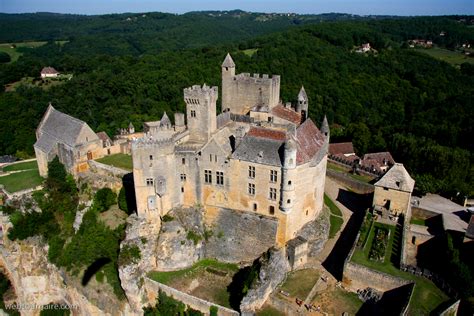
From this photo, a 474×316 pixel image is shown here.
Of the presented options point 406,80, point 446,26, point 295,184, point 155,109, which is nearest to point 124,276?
point 295,184

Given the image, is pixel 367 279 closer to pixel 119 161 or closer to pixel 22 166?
pixel 119 161

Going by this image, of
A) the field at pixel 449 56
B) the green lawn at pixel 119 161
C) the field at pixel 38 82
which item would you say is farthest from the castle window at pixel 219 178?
the field at pixel 449 56

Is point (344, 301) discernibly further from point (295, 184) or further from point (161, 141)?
point (161, 141)

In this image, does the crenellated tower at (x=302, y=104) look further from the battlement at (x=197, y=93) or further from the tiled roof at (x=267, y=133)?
the battlement at (x=197, y=93)

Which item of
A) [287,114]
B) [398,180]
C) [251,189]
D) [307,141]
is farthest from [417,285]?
[287,114]

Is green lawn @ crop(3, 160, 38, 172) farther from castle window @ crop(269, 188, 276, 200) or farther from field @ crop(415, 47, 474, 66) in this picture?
field @ crop(415, 47, 474, 66)

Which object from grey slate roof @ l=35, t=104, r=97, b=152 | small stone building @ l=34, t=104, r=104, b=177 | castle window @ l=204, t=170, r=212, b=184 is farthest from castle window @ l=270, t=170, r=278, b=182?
grey slate roof @ l=35, t=104, r=97, b=152
